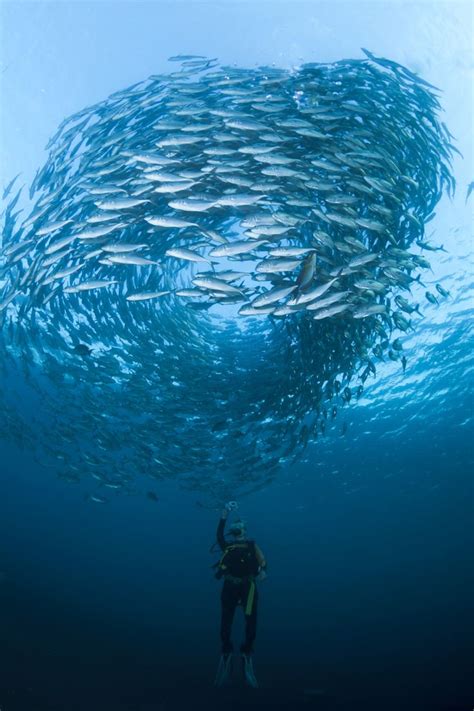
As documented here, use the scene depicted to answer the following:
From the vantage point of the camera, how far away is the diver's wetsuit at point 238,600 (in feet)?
30.4

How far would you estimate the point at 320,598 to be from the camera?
54.7 m

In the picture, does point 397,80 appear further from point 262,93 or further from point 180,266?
point 180,266

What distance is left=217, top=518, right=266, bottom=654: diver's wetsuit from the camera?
30.4 feet

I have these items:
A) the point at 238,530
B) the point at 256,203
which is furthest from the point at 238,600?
the point at 256,203

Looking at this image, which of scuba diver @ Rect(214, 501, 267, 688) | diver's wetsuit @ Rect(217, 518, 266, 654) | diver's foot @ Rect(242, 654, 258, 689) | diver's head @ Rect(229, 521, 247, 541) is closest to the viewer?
diver's foot @ Rect(242, 654, 258, 689)

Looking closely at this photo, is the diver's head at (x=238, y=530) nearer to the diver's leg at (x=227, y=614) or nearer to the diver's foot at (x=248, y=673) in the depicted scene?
the diver's leg at (x=227, y=614)

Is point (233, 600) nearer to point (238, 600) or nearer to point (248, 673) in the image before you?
point (238, 600)

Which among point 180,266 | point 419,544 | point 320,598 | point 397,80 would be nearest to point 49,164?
point 180,266

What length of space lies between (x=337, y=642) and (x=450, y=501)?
49.5ft

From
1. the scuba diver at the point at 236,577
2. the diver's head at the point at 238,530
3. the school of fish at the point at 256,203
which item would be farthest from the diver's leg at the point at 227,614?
the school of fish at the point at 256,203

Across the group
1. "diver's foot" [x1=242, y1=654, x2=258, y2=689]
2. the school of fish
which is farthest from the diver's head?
the school of fish

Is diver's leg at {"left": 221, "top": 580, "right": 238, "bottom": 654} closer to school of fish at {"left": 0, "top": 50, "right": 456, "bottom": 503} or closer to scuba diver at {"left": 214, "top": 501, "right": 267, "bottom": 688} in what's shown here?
scuba diver at {"left": 214, "top": 501, "right": 267, "bottom": 688}

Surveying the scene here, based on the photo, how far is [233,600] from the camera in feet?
32.3

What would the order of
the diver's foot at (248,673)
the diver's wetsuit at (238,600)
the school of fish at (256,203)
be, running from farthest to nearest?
the diver's wetsuit at (238,600)
the diver's foot at (248,673)
the school of fish at (256,203)
